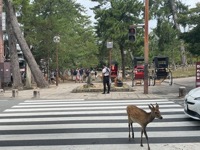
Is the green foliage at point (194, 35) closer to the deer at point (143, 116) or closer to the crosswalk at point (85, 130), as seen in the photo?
the crosswalk at point (85, 130)

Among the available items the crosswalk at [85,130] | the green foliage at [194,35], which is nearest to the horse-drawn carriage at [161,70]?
the green foliage at [194,35]

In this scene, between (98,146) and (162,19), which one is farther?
(162,19)

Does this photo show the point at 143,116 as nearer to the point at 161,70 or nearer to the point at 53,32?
the point at 161,70

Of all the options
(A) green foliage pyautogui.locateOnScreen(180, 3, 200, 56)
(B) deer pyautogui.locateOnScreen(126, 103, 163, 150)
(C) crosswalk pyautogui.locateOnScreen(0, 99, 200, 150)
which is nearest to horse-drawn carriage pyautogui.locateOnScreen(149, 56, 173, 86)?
(A) green foliage pyautogui.locateOnScreen(180, 3, 200, 56)

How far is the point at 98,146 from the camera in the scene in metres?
6.86

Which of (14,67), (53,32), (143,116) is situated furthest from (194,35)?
(53,32)

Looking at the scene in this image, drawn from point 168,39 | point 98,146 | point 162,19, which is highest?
point 162,19

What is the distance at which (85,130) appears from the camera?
28.0 ft

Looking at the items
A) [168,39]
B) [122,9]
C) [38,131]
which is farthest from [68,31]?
[38,131]

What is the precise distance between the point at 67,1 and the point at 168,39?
16.0 meters

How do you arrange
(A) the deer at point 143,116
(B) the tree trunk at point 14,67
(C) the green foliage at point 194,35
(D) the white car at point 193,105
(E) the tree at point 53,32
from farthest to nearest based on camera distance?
(E) the tree at point 53,32
(B) the tree trunk at point 14,67
(C) the green foliage at point 194,35
(D) the white car at point 193,105
(A) the deer at point 143,116

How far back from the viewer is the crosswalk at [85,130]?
7043mm

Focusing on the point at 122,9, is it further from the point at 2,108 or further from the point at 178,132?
the point at 178,132

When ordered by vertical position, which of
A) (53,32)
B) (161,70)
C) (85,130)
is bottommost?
(85,130)
